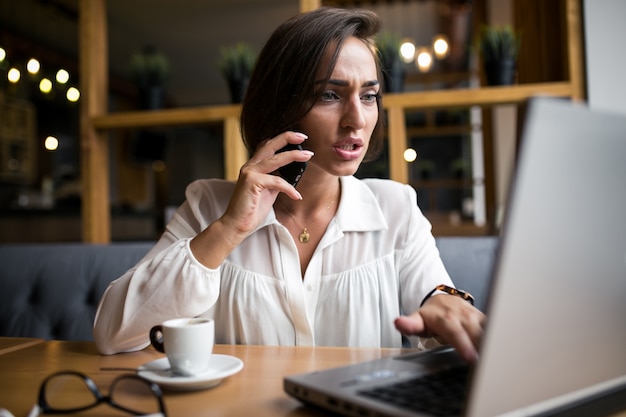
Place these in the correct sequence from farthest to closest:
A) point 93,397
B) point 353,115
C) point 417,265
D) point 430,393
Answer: point 417,265, point 353,115, point 93,397, point 430,393

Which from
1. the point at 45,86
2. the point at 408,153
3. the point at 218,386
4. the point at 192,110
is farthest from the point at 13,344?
the point at 45,86

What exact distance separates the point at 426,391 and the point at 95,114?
93.4 inches

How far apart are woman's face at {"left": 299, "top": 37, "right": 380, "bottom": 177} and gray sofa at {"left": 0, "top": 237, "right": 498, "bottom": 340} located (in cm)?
62

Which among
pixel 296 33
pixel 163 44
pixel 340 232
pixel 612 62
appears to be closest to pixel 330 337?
pixel 340 232

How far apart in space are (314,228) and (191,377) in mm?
662

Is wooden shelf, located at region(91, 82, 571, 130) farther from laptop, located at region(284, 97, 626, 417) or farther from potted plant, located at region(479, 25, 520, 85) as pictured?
laptop, located at region(284, 97, 626, 417)

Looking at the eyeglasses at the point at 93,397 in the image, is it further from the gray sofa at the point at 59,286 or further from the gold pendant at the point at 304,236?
the gray sofa at the point at 59,286

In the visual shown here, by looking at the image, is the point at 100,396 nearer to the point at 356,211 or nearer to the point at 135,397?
the point at 135,397

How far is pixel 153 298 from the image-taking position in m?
1.02

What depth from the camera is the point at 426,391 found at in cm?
59

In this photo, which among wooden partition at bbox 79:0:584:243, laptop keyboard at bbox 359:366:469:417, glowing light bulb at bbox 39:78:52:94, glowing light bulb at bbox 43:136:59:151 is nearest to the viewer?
laptop keyboard at bbox 359:366:469:417

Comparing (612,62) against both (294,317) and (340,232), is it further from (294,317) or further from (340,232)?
(294,317)

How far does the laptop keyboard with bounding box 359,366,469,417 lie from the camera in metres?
0.54

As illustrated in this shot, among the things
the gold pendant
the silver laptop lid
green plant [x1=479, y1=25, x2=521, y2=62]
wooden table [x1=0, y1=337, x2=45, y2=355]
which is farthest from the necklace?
green plant [x1=479, y1=25, x2=521, y2=62]
